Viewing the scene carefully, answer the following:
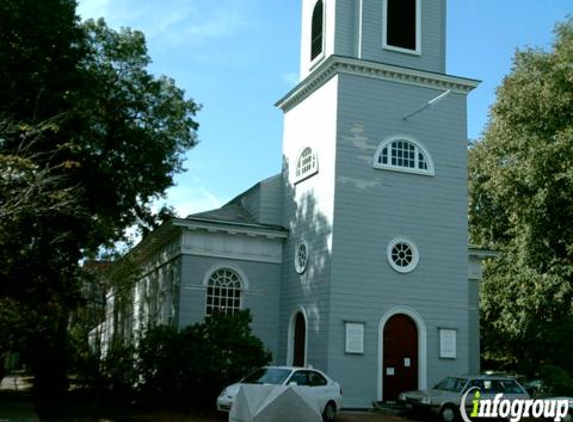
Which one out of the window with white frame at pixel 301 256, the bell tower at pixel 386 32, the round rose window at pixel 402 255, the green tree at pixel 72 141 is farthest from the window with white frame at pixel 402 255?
the green tree at pixel 72 141

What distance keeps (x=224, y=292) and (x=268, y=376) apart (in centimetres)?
745

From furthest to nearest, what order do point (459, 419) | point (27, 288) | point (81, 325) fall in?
point (81, 325), point (27, 288), point (459, 419)

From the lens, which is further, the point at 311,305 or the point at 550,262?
the point at 550,262

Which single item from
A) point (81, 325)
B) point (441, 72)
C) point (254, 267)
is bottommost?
point (81, 325)

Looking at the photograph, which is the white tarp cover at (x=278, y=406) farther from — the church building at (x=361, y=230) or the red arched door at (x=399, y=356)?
the red arched door at (x=399, y=356)

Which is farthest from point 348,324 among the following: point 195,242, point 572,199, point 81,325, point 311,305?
point 572,199

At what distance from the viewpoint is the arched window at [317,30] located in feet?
85.6

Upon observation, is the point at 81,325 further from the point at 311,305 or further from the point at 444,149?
the point at 444,149

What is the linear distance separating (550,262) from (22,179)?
26188mm

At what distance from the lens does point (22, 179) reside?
16.8 metres

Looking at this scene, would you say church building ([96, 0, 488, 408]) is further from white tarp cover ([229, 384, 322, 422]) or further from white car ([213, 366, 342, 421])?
white tarp cover ([229, 384, 322, 422])

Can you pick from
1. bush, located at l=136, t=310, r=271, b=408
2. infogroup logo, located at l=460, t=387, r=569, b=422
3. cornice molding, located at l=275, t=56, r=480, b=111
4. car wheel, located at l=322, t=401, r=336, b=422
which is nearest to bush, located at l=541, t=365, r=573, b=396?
infogroup logo, located at l=460, t=387, r=569, b=422

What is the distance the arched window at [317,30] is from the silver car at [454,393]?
1301 cm

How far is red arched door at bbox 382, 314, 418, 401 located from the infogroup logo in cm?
387
